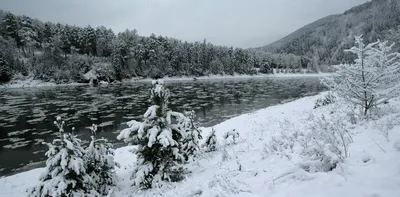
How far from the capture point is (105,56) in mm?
99688

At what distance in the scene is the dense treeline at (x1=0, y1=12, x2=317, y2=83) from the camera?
237ft

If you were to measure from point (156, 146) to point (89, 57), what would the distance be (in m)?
92.9

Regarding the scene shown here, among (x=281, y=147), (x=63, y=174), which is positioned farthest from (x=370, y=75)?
(x=63, y=174)

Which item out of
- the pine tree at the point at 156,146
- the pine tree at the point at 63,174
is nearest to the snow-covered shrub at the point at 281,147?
the pine tree at the point at 156,146

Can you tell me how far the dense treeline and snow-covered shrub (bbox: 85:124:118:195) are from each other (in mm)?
74496

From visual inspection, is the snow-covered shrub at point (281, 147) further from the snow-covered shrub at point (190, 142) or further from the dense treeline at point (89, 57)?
the dense treeline at point (89, 57)

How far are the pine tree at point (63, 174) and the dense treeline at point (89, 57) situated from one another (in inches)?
2963

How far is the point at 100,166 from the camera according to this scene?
24.4ft

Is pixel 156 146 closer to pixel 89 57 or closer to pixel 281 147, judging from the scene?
pixel 281 147

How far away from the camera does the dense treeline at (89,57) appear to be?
72188mm

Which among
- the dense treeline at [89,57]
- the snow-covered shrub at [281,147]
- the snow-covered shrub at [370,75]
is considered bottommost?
the snow-covered shrub at [281,147]

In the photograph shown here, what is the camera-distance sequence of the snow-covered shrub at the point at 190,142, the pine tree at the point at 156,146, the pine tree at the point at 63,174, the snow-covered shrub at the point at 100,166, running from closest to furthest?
the pine tree at the point at 63,174 < the pine tree at the point at 156,146 < the snow-covered shrub at the point at 100,166 < the snow-covered shrub at the point at 190,142

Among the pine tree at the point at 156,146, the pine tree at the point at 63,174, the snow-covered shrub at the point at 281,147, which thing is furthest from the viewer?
the pine tree at the point at 156,146

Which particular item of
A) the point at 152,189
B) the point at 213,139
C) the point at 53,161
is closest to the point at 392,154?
the point at 152,189
